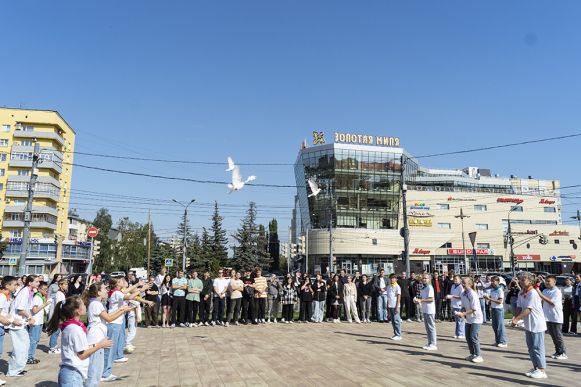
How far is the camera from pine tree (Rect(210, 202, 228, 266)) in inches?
2803

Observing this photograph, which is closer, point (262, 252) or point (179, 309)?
point (179, 309)

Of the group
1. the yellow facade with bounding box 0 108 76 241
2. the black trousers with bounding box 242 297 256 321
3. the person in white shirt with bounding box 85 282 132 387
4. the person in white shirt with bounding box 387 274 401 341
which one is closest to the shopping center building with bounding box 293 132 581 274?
the yellow facade with bounding box 0 108 76 241

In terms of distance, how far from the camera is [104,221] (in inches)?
3182

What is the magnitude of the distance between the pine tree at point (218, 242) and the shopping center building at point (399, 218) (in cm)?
1400

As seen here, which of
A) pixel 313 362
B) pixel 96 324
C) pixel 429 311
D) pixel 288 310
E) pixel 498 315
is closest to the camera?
pixel 96 324

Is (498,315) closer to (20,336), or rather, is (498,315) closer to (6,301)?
(20,336)

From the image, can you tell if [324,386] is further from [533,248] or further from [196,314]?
[533,248]

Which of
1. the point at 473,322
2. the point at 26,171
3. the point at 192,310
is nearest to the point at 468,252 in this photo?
the point at 192,310

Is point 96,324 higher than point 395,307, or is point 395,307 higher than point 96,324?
point 96,324

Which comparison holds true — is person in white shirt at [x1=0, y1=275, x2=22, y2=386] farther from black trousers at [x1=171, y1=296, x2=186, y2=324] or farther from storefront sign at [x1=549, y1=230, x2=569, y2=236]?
storefront sign at [x1=549, y1=230, x2=569, y2=236]

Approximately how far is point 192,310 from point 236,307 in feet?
5.38

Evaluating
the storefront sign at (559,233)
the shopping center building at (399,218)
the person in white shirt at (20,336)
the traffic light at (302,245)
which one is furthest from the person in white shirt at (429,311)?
the storefront sign at (559,233)

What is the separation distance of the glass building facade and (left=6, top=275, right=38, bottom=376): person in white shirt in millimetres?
61375

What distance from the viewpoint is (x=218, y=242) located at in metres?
72.9
